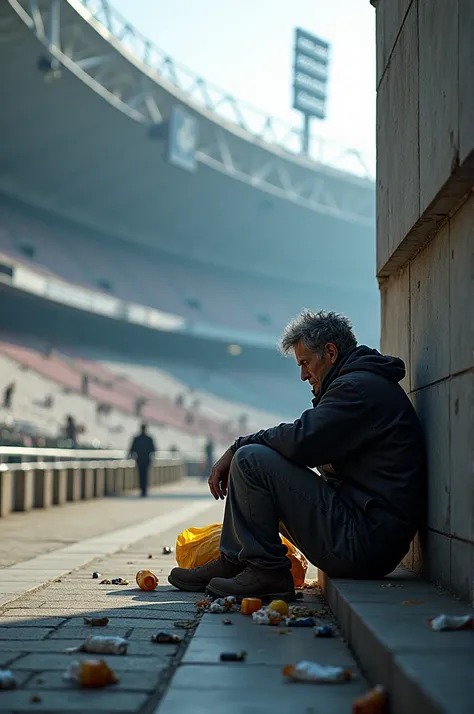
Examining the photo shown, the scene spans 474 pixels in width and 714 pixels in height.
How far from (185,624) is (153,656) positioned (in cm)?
74

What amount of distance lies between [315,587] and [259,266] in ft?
209

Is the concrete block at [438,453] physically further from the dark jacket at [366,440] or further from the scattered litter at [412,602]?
the scattered litter at [412,602]

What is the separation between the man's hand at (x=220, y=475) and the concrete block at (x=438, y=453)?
98 centimetres

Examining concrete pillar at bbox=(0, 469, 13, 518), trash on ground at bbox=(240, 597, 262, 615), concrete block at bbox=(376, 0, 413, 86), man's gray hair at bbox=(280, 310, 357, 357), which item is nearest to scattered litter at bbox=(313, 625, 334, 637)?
trash on ground at bbox=(240, 597, 262, 615)

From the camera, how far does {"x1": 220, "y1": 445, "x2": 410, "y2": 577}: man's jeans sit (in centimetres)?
461

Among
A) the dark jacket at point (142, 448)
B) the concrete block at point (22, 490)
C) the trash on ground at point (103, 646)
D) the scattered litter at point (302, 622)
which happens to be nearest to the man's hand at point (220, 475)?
the scattered litter at point (302, 622)

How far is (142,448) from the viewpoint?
22625 millimetres

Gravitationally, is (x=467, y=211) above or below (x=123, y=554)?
above

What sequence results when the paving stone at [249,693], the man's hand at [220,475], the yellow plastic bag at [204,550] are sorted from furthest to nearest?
1. the yellow plastic bag at [204,550]
2. the man's hand at [220,475]
3. the paving stone at [249,693]

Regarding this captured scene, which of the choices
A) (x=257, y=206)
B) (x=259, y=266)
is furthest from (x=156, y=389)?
(x=259, y=266)

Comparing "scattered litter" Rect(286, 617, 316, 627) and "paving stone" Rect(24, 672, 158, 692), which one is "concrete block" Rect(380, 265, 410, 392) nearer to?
"scattered litter" Rect(286, 617, 316, 627)

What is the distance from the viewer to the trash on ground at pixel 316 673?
3.18m

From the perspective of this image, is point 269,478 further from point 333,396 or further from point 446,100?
point 446,100

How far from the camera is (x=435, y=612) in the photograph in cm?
372
